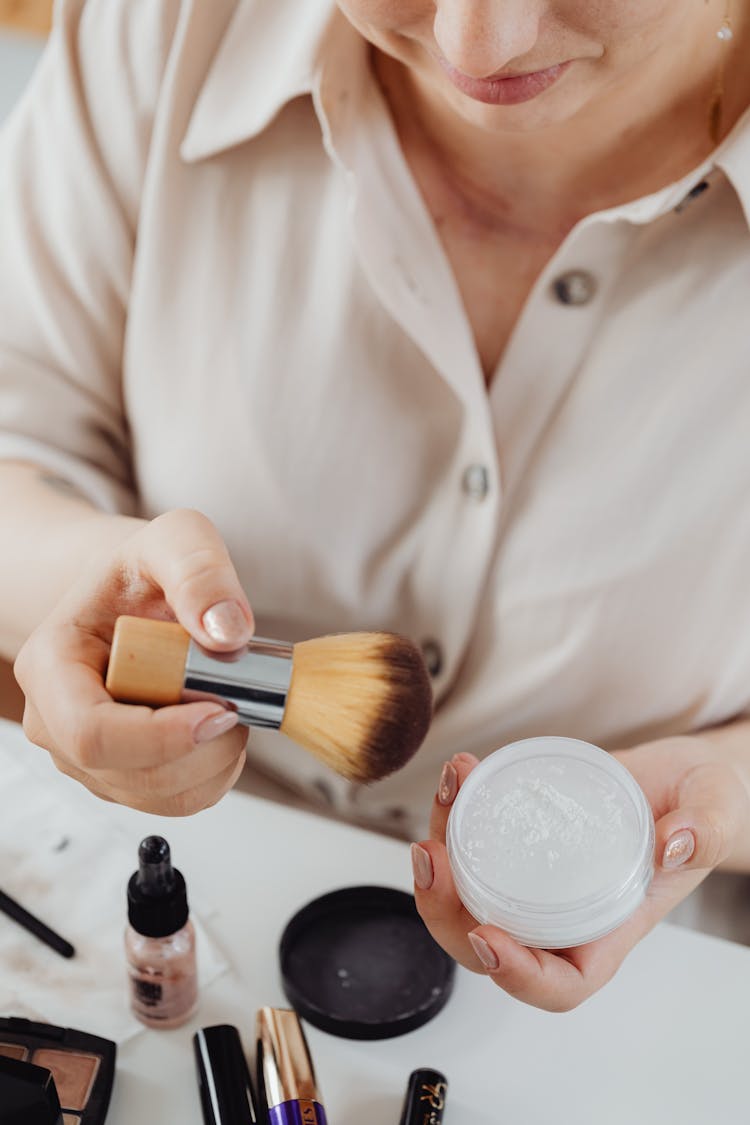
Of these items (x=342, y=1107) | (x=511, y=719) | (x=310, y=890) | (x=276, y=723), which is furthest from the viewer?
(x=511, y=719)

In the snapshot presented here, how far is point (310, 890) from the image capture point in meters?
0.72

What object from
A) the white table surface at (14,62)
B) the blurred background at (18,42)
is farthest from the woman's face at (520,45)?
the white table surface at (14,62)

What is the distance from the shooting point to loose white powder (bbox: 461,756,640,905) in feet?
1.85

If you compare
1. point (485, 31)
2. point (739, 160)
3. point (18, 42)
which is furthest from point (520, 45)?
point (18, 42)

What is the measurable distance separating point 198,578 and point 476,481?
0.95 ft

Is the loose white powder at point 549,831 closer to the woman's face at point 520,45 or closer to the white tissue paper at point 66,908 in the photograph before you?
the white tissue paper at point 66,908

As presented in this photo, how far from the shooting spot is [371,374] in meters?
0.79

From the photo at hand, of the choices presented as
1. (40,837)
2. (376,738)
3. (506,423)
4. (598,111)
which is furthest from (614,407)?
(40,837)

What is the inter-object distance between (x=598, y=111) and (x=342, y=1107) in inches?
21.8

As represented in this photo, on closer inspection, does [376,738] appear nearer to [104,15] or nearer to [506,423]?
[506,423]

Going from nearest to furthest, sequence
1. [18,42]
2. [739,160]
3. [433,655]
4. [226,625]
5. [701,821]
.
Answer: [226,625] < [701,821] < [739,160] < [433,655] < [18,42]

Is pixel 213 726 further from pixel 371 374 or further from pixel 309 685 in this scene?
pixel 371 374

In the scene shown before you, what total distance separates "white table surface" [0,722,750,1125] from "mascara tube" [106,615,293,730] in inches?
9.0

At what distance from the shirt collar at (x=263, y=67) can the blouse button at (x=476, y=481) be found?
0.77ft
